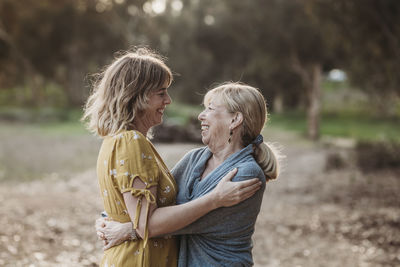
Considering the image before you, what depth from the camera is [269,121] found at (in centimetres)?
570

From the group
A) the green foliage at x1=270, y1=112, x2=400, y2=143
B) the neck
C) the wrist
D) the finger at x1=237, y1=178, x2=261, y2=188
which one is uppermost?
the green foliage at x1=270, y1=112, x2=400, y2=143

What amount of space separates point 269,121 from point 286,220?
3.46 meters

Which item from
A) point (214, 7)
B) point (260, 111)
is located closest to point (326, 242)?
point (260, 111)

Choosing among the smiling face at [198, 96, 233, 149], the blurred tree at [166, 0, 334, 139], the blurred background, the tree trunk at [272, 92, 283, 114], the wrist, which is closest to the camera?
the wrist

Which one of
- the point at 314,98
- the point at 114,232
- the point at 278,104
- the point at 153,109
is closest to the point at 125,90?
the point at 153,109

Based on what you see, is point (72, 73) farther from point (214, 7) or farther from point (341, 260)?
point (341, 260)

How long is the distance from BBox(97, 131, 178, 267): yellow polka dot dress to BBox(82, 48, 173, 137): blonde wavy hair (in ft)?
0.33

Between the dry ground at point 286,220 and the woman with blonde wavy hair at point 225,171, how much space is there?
360 cm

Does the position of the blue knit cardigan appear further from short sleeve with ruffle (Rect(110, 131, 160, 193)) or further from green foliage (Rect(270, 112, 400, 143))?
green foliage (Rect(270, 112, 400, 143))

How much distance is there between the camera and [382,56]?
465 inches

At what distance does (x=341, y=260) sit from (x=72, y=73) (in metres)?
34.5

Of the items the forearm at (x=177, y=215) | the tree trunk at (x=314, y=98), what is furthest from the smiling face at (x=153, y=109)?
the tree trunk at (x=314, y=98)

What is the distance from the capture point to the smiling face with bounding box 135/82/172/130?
2496mm

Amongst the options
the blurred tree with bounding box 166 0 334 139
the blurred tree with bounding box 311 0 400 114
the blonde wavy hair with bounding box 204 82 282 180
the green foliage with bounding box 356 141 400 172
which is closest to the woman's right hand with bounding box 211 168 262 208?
the blonde wavy hair with bounding box 204 82 282 180
